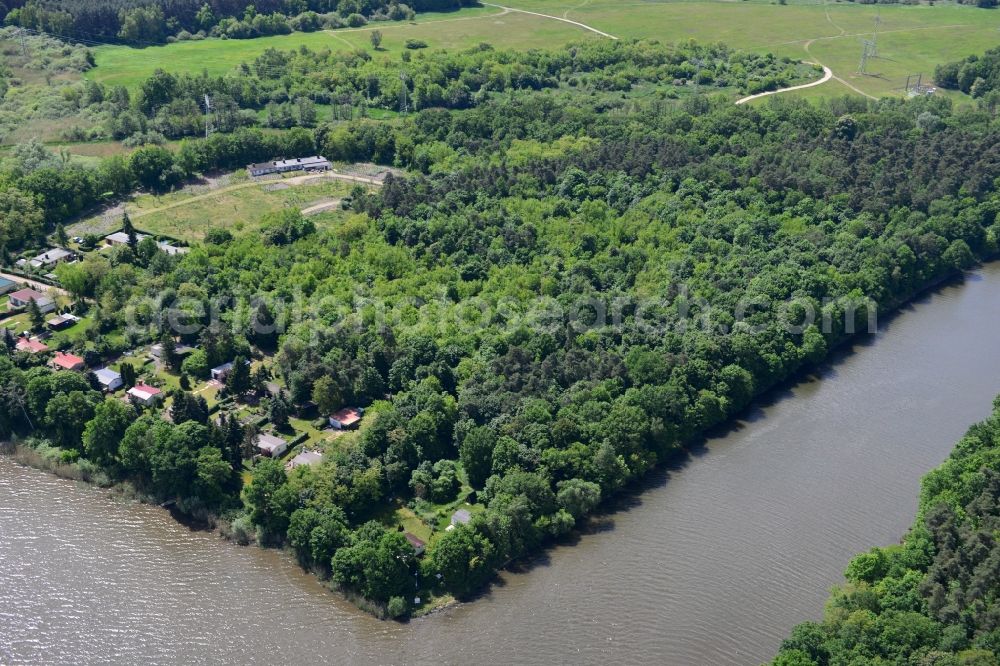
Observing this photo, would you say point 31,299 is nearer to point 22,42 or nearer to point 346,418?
point 346,418

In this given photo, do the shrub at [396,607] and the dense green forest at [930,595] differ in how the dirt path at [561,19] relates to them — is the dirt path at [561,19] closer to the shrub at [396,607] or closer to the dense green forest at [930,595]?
the dense green forest at [930,595]

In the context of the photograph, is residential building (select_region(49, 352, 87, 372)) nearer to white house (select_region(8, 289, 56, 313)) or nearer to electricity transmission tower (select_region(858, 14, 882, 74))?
white house (select_region(8, 289, 56, 313))

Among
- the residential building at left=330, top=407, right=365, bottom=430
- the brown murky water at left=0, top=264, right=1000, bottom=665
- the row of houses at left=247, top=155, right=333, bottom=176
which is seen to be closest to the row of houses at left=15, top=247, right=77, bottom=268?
the row of houses at left=247, top=155, right=333, bottom=176

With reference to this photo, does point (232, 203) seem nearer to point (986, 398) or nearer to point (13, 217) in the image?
point (13, 217)

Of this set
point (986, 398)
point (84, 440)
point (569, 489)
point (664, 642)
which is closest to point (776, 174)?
point (986, 398)

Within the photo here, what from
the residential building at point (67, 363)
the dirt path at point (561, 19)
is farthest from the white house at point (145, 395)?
the dirt path at point (561, 19)

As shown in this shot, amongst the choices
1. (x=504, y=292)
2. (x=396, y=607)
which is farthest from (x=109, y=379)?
(x=396, y=607)
